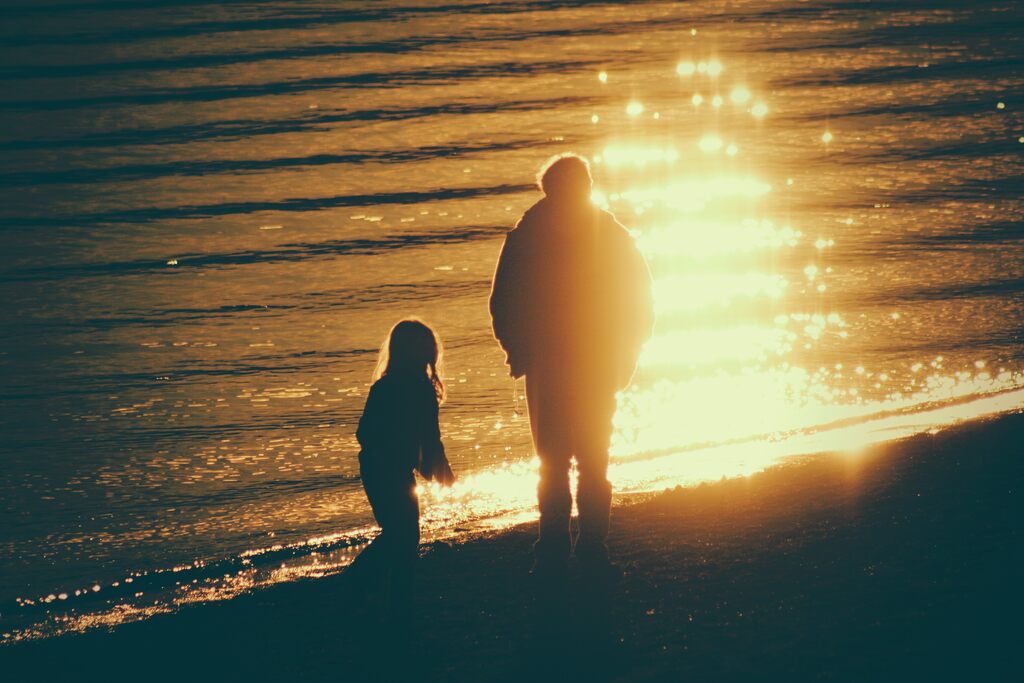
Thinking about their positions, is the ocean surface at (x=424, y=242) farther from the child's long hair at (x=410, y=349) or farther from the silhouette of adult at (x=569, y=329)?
the child's long hair at (x=410, y=349)

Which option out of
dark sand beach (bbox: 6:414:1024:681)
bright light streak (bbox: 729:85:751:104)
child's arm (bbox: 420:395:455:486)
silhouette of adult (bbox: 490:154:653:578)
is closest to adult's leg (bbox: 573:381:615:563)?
silhouette of adult (bbox: 490:154:653:578)

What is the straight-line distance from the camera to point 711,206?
9.80 m

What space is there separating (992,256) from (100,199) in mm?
5876

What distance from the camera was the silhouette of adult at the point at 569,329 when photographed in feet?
15.3

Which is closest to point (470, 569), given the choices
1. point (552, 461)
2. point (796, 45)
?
point (552, 461)

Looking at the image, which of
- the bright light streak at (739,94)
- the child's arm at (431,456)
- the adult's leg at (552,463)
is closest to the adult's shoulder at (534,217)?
the adult's leg at (552,463)

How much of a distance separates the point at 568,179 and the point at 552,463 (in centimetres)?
91

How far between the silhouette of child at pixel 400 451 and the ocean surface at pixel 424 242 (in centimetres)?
70

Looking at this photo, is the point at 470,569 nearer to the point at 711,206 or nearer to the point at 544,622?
the point at 544,622

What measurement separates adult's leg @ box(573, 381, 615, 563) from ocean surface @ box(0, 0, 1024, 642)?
2.22 feet

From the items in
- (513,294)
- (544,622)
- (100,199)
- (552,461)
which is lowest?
(544,622)

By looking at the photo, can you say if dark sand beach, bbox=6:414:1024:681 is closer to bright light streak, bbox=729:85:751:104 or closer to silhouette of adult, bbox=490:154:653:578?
silhouette of adult, bbox=490:154:653:578

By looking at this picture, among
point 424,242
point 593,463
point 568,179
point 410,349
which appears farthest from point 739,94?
point 410,349

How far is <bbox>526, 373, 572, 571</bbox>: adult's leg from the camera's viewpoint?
4.68 meters
